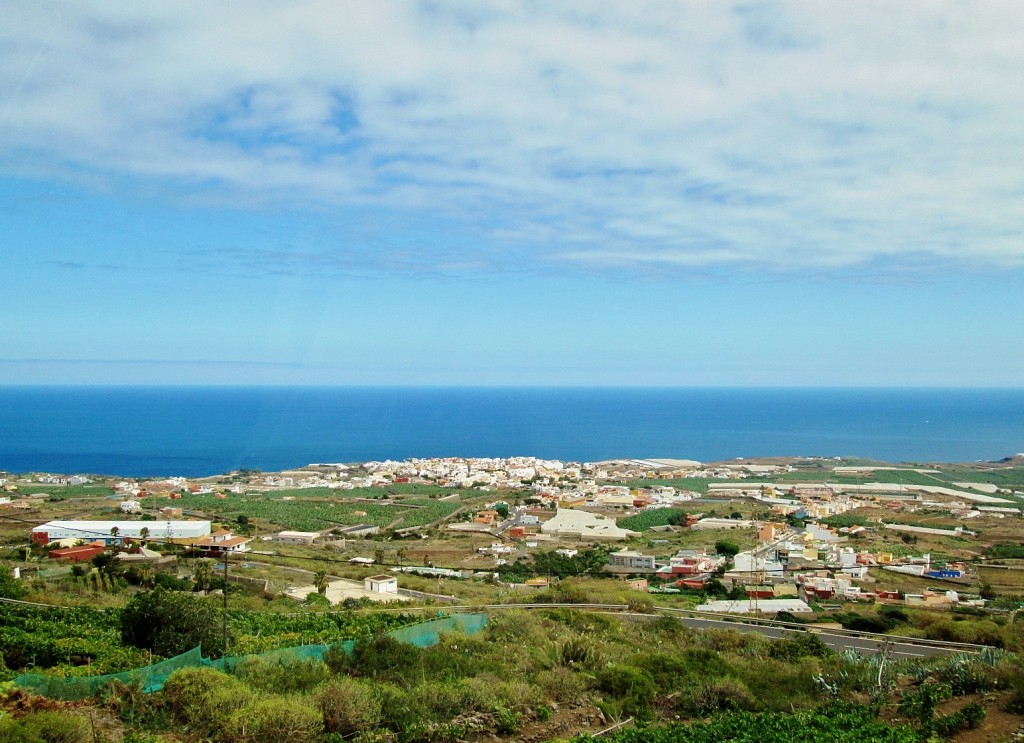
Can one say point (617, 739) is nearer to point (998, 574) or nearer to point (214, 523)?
point (998, 574)

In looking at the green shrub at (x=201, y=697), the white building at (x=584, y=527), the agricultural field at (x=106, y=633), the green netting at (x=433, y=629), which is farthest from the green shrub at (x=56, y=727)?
the white building at (x=584, y=527)

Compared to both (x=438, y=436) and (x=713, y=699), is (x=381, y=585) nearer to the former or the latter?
(x=713, y=699)

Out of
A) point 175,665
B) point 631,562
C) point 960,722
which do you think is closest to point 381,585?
point 175,665

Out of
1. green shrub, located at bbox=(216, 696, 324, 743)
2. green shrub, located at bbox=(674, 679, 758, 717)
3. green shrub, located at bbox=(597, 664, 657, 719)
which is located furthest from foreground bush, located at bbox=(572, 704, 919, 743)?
green shrub, located at bbox=(216, 696, 324, 743)

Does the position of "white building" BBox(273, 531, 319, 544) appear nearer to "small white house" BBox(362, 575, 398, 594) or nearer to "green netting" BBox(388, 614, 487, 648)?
"small white house" BBox(362, 575, 398, 594)

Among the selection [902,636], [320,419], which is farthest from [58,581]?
[320,419]

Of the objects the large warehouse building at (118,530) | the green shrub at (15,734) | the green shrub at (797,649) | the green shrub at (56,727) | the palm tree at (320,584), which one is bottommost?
the large warehouse building at (118,530)

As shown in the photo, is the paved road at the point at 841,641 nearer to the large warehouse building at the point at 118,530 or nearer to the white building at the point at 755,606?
the white building at the point at 755,606
